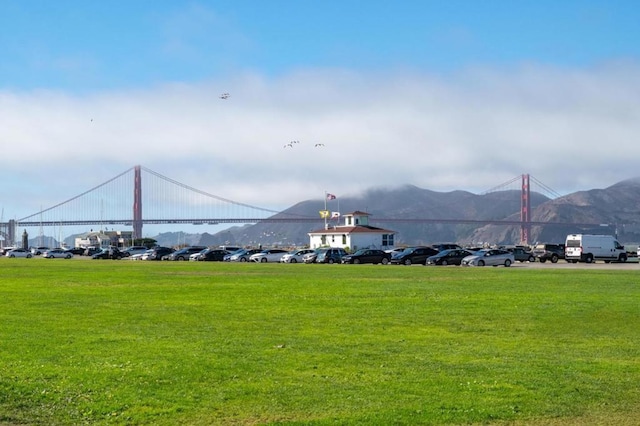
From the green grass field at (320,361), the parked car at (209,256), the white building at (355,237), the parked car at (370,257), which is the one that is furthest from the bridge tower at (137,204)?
the green grass field at (320,361)

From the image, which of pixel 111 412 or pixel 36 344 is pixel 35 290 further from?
pixel 111 412

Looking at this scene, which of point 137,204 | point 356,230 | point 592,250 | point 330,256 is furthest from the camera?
point 137,204

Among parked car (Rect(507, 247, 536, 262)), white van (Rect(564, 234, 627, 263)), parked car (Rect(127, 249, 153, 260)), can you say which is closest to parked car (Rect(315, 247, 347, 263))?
parked car (Rect(507, 247, 536, 262))

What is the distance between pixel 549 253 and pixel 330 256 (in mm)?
20762

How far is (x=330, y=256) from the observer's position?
257 ft

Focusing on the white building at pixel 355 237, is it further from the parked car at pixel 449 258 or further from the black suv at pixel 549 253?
the parked car at pixel 449 258

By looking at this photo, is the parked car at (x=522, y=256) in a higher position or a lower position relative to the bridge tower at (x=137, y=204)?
lower

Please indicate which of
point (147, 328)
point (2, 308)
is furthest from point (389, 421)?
point (2, 308)

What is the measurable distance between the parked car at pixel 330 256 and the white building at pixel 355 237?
32.6 metres

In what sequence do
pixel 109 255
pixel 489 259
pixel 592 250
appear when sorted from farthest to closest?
pixel 109 255
pixel 592 250
pixel 489 259

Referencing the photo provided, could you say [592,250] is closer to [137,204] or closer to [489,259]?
[489,259]

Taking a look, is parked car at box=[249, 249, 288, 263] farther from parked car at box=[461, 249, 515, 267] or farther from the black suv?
the black suv

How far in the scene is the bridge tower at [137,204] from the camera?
17375cm

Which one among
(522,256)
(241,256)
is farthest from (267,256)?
(522,256)
